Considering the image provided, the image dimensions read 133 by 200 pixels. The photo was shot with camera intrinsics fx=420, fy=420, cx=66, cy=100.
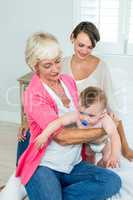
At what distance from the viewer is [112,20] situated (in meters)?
2.95

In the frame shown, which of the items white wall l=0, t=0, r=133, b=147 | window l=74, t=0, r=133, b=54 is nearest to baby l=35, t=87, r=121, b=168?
white wall l=0, t=0, r=133, b=147

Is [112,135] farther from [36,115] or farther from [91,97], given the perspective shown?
[36,115]

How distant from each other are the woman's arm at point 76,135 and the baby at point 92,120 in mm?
33

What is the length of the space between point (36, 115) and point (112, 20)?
4.85 ft

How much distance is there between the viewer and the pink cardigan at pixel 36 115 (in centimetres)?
168

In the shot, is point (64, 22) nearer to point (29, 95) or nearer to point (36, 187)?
point (29, 95)

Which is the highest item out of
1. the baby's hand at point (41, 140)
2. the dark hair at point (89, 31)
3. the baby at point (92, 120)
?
the dark hair at point (89, 31)

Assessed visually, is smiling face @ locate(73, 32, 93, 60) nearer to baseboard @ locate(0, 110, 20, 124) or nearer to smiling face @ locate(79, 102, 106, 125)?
smiling face @ locate(79, 102, 106, 125)

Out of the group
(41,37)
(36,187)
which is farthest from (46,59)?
(36,187)

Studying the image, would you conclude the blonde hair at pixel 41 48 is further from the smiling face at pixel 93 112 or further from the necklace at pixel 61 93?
the smiling face at pixel 93 112

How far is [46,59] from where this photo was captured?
169 cm

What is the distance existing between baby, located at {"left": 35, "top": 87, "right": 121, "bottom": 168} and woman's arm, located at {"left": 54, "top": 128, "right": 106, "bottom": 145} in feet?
0.11

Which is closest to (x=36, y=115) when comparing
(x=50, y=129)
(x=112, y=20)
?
Answer: (x=50, y=129)

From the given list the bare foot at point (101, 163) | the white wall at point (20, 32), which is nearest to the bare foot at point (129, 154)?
the bare foot at point (101, 163)
